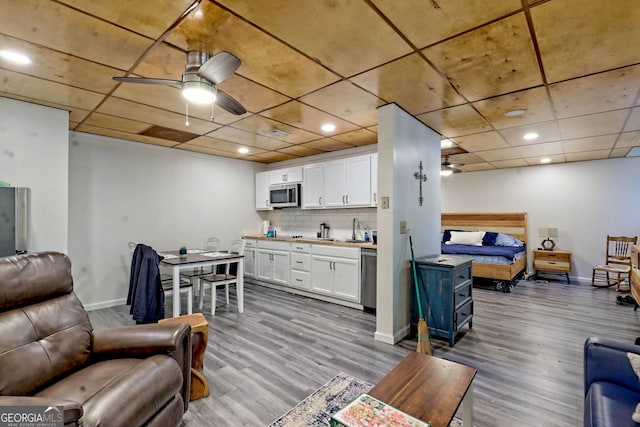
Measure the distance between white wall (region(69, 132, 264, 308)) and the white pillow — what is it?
4.76m

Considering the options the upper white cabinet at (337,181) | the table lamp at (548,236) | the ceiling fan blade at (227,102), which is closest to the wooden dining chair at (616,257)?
the table lamp at (548,236)

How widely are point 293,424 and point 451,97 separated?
2.98 m

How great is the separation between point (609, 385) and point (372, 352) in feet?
5.65

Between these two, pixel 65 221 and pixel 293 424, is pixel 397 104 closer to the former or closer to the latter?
pixel 293 424

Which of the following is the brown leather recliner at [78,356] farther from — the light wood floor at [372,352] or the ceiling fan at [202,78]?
the ceiling fan at [202,78]

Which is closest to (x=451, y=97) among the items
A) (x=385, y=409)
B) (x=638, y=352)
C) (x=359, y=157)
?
(x=359, y=157)

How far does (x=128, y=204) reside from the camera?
459 centimetres

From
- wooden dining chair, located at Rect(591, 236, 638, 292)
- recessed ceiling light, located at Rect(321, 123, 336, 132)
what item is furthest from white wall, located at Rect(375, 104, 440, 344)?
wooden dining chair, located at Rect(591, 236, 638, 292)

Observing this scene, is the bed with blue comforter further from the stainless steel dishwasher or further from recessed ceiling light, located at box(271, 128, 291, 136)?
recessed ceiling light, located at box(271, 128, 291, 136)

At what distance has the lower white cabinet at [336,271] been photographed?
4234 mm

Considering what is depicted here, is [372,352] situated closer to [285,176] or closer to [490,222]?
Answer: [285,176]

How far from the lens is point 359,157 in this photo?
15.3ft

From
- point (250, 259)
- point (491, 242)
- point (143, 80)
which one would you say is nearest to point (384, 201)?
point (143, 80)

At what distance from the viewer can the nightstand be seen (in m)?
5.93
